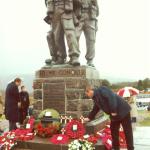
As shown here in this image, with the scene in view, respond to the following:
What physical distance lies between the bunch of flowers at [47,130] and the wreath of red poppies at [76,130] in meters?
0.29

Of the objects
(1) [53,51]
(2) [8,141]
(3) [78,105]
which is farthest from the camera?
(1) [53,51]

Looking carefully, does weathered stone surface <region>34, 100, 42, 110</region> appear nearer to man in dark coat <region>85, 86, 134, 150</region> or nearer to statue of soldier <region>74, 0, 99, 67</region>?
statue of soldier <region>74, 0, 99, 67</region>

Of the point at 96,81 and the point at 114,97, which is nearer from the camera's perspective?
the point at 114,97

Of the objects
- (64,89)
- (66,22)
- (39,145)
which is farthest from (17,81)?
(39,145)

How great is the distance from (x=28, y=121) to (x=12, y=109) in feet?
2.97

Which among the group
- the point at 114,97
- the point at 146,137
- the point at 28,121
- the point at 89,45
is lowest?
the point at 146,137

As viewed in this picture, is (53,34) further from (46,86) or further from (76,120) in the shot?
(76,120)

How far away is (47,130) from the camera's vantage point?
789 cm

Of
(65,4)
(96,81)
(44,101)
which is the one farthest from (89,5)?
(44,101)

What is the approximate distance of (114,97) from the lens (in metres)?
6.54

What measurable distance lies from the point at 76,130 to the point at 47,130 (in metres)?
0.63

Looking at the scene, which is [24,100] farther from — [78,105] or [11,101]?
[78,105]

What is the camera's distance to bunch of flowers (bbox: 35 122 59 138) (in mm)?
7898

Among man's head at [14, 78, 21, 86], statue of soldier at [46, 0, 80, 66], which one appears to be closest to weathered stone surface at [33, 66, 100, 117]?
statue of soldier at [46, 0, 80, 66]
